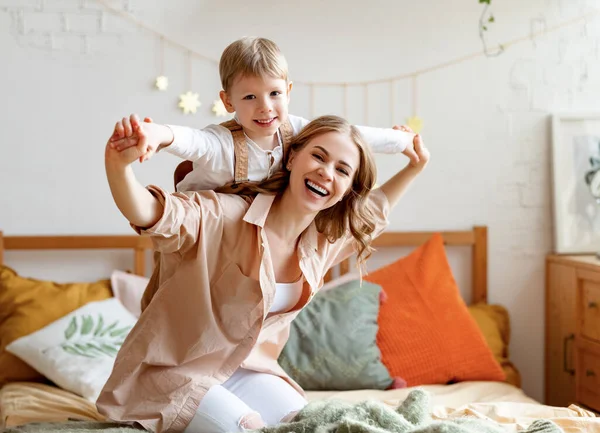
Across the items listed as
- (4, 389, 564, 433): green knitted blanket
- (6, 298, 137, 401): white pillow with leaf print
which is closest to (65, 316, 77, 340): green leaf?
(6, 298, 137, 401): white pillow with leaf print

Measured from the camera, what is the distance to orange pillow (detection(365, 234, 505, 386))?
273 centimetres

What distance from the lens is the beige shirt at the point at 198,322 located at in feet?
5.63

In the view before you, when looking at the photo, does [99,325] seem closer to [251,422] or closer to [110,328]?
[110,328]

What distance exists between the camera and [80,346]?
253 centimetres

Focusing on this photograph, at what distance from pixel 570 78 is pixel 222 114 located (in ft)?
4.78

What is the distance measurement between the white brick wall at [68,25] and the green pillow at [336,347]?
4.14 feet

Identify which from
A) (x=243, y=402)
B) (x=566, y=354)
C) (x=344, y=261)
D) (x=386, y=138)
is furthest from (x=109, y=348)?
(x=566, y=354)

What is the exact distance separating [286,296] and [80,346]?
0.97m

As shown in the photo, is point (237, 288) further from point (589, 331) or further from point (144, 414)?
point (589, 331)

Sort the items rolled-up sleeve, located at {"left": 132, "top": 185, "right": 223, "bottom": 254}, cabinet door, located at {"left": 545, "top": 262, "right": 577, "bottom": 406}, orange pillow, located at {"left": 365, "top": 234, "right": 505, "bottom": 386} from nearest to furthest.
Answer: rolled-up sleeve, located at {"left": 132, "top": 185, "right": 223, "bottom": 254}, orange pillow, located at {"left": 365, "top": 234, "right": 505, "bottom": 386}, cabinet door, located at {"left": 545, "top": 262, "right": 577, "bottom": 406}

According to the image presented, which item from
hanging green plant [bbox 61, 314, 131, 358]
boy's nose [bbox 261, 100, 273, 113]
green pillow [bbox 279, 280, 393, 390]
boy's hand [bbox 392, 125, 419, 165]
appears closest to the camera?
boy's nose [bbox 261, 100, 273, 113]

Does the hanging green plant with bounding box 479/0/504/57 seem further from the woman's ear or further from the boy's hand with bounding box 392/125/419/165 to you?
the woman's ear

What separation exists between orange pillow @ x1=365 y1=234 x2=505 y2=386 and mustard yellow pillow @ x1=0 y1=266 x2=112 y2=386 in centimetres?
103

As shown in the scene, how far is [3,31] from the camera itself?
2.91 meters
